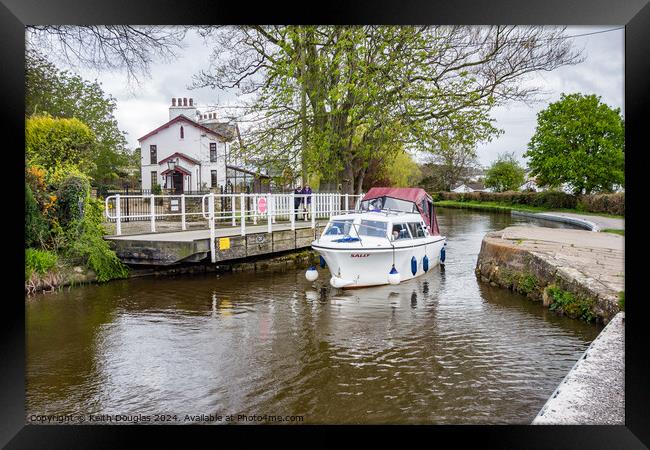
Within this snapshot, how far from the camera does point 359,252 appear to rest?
959 cm

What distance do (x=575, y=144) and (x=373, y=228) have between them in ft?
37.8

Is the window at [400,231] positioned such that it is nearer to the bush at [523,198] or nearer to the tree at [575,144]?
the tree at [575,144]

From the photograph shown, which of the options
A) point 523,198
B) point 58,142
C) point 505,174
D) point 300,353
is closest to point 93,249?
point 58,142

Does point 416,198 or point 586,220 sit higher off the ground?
point 416,198

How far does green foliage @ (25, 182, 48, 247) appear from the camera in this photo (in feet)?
29.9

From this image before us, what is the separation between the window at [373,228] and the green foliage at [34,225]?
644 cm

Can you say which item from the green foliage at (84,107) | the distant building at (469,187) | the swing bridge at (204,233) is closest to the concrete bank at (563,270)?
the swing bridge at (204,233)

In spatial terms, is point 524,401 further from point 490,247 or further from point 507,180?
point 507,180

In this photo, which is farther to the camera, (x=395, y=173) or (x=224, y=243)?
(x=395, y=173)

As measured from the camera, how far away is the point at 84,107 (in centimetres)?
1292

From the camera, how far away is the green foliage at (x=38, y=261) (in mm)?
8703

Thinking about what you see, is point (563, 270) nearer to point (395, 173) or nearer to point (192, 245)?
point (192, 245)
